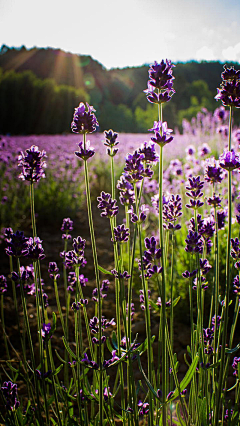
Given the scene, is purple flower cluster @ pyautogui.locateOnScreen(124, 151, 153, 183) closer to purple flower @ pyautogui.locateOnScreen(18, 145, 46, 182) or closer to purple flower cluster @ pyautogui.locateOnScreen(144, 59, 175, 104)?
purple flower cluster @ pyautogui.locateOnScreen(144, 59, 175, 104)

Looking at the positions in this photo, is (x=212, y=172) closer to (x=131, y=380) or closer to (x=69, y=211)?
(x=131, y=380)

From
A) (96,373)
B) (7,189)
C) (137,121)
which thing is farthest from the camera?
(137,121)

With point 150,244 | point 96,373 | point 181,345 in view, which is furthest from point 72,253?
point 181,345

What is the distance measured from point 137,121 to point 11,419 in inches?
1428

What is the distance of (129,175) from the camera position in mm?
1205

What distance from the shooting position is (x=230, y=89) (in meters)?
1.10

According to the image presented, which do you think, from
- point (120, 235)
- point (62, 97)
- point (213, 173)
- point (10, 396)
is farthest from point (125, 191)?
point (62, 97)

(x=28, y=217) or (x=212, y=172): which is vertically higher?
(x=212, y=172)

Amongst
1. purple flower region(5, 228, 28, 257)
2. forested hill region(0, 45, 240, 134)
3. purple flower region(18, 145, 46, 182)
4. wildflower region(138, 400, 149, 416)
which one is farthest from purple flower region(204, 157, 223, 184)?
forested hill region(0, 45, 240, 134)

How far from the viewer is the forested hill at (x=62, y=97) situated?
25.3 m

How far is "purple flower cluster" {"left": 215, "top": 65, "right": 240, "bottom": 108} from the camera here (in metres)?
1.09

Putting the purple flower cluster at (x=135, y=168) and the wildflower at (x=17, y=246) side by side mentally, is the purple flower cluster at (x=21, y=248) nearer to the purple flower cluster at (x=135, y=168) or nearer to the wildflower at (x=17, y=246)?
the wildflower at (x=17, y=246)

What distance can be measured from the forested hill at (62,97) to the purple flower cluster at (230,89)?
25363 mm

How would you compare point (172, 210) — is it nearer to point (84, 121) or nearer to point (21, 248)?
point (84, 121)
